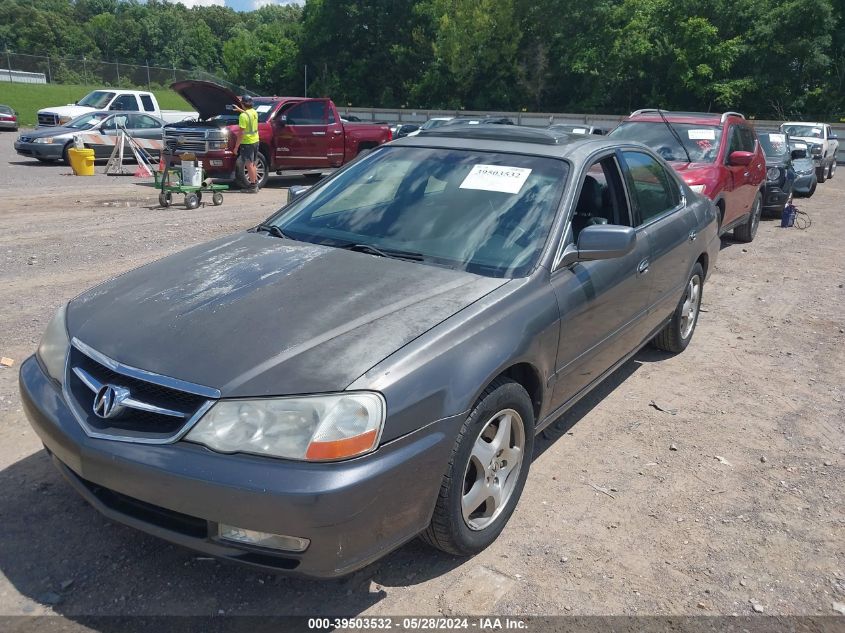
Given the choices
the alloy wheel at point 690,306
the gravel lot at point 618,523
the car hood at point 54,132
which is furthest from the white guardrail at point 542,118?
the gravel lot at point 618,523

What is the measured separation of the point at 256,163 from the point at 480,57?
126ft

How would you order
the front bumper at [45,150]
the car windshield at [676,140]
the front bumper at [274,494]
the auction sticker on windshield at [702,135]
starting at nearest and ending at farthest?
1. the front bumper at [274,494]
2. the car windshield at [676,140]
3. the auction sticker on windshield at [702,135]
4. the front bumper at [45,150]

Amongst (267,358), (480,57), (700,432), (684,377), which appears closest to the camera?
(267,358)

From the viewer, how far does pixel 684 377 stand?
545cm

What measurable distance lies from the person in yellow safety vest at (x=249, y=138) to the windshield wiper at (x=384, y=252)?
11.1 meters

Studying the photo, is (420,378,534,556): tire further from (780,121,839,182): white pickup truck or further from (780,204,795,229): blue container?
(780,121,839,182): white pickup truck

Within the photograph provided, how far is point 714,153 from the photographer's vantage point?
9.20 meters

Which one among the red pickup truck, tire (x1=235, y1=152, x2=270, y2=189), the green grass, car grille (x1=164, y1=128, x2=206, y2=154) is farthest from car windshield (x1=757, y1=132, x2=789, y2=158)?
the green grass

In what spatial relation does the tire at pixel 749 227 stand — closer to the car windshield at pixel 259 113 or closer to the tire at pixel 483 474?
the tire at pixel 483 474

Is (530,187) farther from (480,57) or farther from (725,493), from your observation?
(480,57)

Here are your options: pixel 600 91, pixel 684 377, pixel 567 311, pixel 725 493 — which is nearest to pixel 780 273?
pixel 684 377

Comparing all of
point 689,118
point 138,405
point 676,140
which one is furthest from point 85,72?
point 138,405

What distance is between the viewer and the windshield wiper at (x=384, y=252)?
11.8 feet

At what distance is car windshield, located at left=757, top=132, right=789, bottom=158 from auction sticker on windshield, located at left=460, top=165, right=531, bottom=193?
1164 cm
